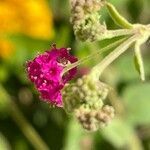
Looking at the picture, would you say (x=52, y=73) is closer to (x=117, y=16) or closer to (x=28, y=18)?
(x=117, y=16)

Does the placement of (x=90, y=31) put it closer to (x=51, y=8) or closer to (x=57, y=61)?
(x=57, y=61)

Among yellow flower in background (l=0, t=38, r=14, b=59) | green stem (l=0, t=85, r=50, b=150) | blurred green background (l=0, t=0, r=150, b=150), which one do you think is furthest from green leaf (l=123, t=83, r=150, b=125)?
yellow flower in background (l=0, t=38, r=14, b=59)

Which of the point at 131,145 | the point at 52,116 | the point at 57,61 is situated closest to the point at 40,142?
the point at 52,116

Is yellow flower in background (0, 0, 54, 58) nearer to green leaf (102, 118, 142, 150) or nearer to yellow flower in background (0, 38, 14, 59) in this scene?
yellow flower in background (0, 38, 14, 59)

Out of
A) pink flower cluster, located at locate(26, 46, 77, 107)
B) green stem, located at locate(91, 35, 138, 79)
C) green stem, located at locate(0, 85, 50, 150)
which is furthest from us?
green stem, located at locate(0, 85, 50, 150)

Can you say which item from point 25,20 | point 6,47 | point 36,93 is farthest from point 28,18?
point 36,93

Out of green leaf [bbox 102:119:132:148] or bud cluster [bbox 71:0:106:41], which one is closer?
bud cluster [bbox 71:0:106:41]
